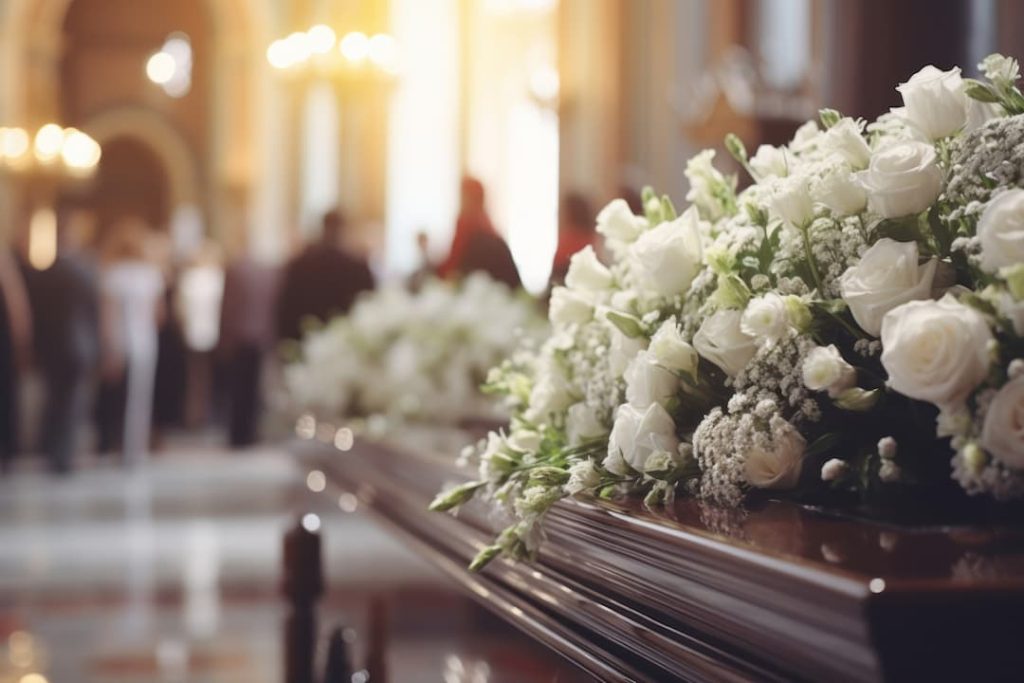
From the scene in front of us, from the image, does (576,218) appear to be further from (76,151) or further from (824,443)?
(76,151)

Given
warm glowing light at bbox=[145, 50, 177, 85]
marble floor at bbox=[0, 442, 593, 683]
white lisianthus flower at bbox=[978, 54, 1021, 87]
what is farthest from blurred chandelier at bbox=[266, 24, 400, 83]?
warm glowing light at bbox=[145, 50, 177, 85]

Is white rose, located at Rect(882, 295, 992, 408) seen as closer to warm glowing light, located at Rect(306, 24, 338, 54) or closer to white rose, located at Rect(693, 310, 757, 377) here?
white rose, located at Rect(693, 310, 757, 377)

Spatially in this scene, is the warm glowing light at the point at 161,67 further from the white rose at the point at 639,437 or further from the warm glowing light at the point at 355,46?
the white rose at the point at 639,437

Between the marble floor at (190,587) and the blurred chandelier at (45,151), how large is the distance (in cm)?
948

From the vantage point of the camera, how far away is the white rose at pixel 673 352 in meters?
1.38

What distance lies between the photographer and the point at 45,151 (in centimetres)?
2028

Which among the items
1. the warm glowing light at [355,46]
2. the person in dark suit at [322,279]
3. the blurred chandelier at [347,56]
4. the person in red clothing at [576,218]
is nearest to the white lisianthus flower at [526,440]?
the person in red clothing at [576,218]

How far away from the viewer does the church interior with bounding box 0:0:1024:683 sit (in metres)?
2.61

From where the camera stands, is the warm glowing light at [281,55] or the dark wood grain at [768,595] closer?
the dark wood grain at [768,595]

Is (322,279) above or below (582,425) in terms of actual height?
above

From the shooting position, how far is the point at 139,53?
3062 centimetres

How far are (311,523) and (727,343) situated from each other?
2025 mm

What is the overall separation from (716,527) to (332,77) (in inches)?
417

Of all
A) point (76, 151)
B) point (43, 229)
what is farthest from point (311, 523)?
point (43, 229)
